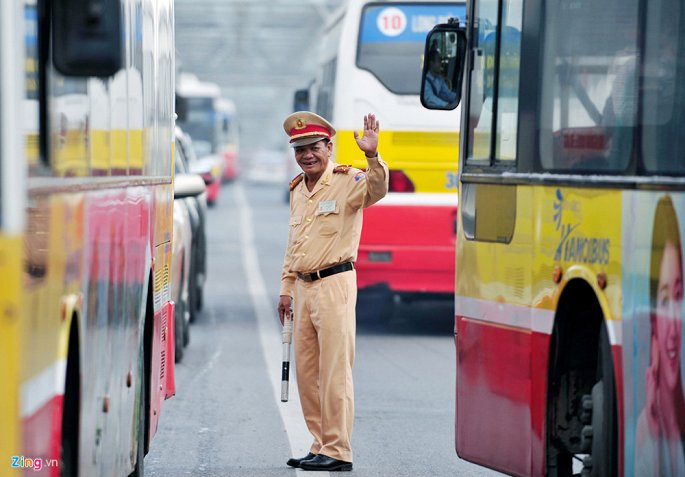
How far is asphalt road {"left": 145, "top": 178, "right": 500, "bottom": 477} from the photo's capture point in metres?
9.13

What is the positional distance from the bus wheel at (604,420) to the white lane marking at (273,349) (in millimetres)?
2502

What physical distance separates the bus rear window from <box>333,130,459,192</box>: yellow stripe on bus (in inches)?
24.3

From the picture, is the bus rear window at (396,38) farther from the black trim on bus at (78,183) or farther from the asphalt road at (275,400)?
the black trim on bus at (78,183)

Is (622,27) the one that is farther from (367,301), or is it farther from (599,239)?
(367,301)

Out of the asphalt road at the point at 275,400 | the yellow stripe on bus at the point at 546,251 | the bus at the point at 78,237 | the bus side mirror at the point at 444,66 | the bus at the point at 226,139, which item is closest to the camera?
the bus at the point at 78,237

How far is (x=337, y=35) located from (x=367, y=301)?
2845 millimetres

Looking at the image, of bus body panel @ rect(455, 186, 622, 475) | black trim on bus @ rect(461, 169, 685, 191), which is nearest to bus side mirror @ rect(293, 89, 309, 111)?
black trim on bus @ rect(461, 169, 685, 191)

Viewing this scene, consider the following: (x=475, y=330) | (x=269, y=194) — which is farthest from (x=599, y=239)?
(x=269, y=194)

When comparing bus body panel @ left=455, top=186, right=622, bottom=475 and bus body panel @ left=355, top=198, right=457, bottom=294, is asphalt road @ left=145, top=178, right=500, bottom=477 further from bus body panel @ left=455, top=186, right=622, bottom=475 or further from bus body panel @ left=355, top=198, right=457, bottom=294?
bus body panel @ left=455, top=186, right=622, bottom=475

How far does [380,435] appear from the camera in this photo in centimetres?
1013

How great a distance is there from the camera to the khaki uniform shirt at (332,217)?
8672 millimetres

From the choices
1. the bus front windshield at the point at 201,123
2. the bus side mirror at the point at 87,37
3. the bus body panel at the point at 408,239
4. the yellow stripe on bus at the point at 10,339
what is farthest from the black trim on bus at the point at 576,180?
the bus front windshield at the point at 201,123

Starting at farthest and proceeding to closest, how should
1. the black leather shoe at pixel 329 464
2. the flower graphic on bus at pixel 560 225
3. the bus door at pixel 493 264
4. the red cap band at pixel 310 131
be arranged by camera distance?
the black leather shoe at pixel 329 464 < the red cap band at pixel 310 131 < the bus door at pixel 493 264 < the flower graphic on bus at pixel 560 225

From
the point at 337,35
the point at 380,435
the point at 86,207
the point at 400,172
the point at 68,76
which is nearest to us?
the point at 68,76
